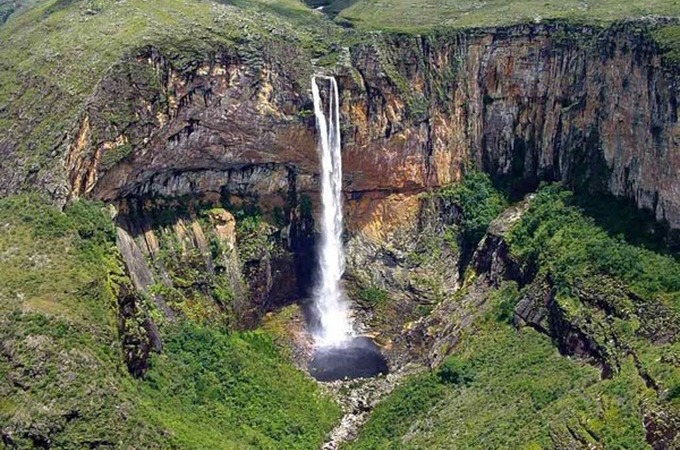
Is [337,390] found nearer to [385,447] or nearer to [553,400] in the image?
[385,447]

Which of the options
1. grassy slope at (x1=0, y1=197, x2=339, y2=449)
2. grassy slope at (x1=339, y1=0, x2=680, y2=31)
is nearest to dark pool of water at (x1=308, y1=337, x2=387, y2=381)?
grassy slope at (x1=0, y1=197, x2=339, y2=449)

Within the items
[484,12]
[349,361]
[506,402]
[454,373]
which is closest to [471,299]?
[454,373]

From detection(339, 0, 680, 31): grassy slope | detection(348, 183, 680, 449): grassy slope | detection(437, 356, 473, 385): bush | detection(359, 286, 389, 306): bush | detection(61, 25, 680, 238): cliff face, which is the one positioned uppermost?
detection(339, 0, 680, 31): grassy slope

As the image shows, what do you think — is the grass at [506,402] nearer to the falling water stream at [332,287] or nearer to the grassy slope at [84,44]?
the falling water stream at [332,287]

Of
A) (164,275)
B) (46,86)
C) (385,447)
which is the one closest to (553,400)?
(385,447)

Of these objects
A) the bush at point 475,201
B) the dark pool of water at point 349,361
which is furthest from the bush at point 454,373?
the bush at point 475,201

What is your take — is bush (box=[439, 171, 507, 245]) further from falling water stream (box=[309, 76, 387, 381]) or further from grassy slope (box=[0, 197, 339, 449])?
grassy slope (box=[0, 197, 339, 449])
